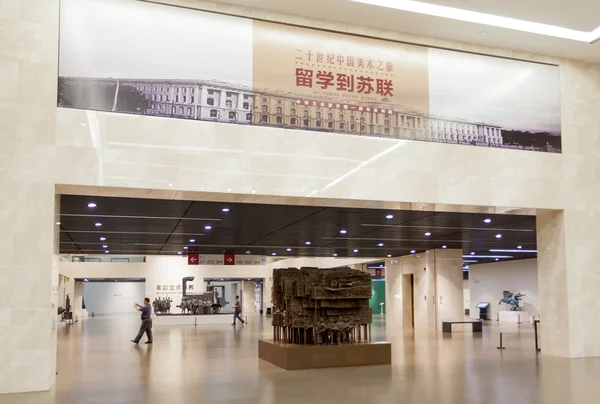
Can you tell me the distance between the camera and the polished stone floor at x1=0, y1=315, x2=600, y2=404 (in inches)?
346

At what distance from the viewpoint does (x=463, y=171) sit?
12.7 meters

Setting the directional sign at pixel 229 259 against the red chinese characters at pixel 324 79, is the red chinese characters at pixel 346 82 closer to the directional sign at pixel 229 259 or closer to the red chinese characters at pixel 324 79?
the red chinese characters at pixel 324 79

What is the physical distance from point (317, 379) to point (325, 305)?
8.11 feet

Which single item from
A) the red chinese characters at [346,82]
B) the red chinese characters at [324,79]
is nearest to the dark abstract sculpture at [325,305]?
the red chinese characters at [346,82]

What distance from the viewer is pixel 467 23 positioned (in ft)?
39.7

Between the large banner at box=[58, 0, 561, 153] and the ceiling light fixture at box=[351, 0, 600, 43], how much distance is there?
1.12 metres

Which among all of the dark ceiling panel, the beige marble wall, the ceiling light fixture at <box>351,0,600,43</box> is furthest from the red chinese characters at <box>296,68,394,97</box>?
the dark ceiling panel

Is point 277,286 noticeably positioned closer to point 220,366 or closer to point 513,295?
point 220,366

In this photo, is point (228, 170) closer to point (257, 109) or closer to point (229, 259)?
point (257, 109)

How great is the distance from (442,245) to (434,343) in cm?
589

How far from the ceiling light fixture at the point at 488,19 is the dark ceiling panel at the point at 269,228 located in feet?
14.2

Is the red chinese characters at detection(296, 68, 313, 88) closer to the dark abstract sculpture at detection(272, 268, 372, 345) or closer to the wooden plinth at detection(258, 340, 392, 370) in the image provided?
the dark abstract sculpture at detection(272, 268, 372, 345)

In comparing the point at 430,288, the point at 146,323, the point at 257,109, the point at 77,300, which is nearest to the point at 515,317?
the point at 430,288

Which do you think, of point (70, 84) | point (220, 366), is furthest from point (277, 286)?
point (70, 84)
